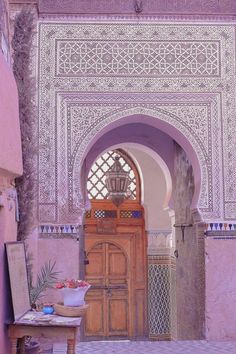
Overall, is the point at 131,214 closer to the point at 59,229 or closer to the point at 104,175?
the point at 104,175

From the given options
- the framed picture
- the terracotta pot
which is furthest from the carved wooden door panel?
the framed picture

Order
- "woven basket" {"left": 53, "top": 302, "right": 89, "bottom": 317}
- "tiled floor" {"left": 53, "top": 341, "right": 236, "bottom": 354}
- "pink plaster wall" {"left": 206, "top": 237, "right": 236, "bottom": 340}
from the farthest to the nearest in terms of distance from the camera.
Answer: "pink plaster wall" {"left": 206, "top": 237, "right": 236, "bottom": 340} → "tiled floor" {"left": 53, "top": 341, "right": 236, "bottom": 354} → "woven basket" {"left": 53, "top": 302, "right": 89, "bottom": 317}

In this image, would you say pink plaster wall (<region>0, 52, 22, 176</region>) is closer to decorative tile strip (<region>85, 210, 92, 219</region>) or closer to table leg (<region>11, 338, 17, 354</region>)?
table leg (<region>11, 338, 17, 354</region>)

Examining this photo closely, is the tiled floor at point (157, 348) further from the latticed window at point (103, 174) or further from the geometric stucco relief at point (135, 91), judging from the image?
the latticed window at point (103, 174)

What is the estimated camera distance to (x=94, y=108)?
20.3 feet

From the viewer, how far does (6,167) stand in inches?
157

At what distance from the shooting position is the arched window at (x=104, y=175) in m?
9.58

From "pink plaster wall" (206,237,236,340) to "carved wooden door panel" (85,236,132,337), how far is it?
11.5ft

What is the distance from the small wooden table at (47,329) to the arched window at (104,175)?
560 cm

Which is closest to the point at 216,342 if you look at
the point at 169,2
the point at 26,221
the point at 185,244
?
the point at 185,244

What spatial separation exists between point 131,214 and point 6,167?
5.73m

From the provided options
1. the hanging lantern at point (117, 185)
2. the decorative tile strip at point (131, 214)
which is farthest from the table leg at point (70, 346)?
the decorative tile strip at point (131, 214)

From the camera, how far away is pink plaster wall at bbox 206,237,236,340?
5.96 m

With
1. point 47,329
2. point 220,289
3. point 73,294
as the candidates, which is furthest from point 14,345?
point 220,289
